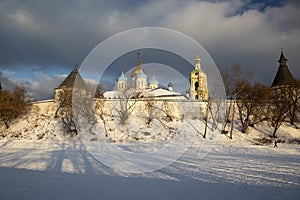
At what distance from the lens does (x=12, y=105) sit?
35.3 m

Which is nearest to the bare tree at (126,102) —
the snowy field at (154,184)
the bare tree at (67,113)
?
the bare tree at (67,113)

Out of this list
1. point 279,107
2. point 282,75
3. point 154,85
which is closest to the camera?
point 279,107

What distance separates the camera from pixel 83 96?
31344mm

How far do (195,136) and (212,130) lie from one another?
2.92 m

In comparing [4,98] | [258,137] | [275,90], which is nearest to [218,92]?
[258,137]

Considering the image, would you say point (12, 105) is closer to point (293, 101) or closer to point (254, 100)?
point (254, 100)

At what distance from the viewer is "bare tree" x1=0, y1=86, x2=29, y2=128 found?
113 feet

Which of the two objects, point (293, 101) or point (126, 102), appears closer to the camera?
point (293, 101)

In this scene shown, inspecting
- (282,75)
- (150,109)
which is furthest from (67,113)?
(282,75)

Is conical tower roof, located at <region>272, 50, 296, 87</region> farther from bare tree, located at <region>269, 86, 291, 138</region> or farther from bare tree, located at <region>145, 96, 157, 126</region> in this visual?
bare tree, located at <region>145, 96, 157, 126</region>

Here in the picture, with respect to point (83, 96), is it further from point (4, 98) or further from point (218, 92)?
point (218, 92)

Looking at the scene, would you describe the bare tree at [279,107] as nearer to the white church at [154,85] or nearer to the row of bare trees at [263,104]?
the row of bare trees at [263,104]

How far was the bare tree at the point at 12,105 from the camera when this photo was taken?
34375 millimetres

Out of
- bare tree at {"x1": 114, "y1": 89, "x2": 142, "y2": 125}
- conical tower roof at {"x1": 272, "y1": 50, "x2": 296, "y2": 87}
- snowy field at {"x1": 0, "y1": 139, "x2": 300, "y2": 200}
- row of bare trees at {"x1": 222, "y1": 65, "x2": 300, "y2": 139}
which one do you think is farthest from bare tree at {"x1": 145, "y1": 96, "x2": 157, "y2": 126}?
snowy field at {"x1": 0, "y1": 139, "x2": 300, "y2": 200}
